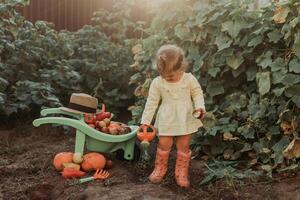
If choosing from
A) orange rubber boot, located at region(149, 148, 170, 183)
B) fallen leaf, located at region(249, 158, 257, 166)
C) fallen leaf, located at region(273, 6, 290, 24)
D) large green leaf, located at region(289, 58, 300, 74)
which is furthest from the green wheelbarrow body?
fallen leaf, located at region(273, 6, 290, 24)

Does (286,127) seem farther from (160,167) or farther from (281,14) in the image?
(160,167)

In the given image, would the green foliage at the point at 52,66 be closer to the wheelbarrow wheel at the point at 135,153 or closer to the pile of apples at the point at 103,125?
the pile of apples at the point at 103,125

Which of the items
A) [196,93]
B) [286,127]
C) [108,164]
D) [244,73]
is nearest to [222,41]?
[244,73]

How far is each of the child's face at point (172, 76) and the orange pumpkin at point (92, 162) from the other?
881mm

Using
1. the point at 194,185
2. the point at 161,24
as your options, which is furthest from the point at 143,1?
the point at 194,185

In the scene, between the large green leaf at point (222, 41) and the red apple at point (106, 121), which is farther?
the large green leaf at point (222, 41)

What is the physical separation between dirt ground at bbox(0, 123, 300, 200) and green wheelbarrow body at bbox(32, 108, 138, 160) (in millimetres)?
153

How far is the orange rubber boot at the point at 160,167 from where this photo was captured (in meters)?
4.14

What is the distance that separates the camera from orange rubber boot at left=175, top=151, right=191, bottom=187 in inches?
161

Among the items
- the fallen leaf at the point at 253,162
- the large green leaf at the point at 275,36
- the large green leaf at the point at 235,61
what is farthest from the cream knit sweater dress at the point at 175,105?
the large green leaf at the point at 275,36

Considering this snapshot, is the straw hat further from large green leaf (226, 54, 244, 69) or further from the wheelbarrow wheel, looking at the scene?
large green leaf (226, 54, 244, 69)

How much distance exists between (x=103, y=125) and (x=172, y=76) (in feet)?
2.95

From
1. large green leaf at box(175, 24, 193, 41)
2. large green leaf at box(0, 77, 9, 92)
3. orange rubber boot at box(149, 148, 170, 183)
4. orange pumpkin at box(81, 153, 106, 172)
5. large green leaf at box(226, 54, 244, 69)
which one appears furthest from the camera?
large green leaf at box(0, 77, 9, 92)

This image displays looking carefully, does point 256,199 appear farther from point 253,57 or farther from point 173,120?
point 253,57
